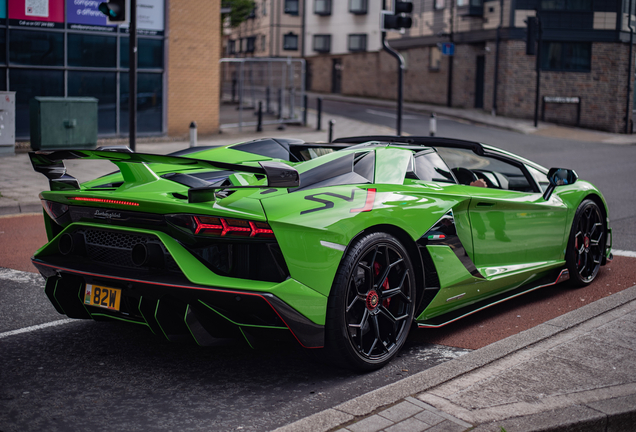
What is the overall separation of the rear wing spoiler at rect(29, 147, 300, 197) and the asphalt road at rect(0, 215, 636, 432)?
91cm

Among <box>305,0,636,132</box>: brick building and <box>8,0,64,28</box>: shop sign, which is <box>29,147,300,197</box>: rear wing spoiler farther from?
<box>305,0,636,132</box>: brick building

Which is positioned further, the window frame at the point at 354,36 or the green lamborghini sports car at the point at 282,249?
the window frame at the point at 354,36

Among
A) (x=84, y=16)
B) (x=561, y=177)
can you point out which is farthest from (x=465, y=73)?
(x=561, y=177)

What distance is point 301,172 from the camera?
4094 mm

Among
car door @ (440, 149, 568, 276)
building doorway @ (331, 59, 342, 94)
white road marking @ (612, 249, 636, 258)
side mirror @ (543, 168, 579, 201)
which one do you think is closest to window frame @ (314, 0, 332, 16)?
building doorway @ (331, 59, 342, 94)

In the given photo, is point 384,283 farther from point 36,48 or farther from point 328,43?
point 328,43

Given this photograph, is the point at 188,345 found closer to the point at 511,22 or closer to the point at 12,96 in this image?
the point at 12,96

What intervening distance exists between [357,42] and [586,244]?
48296 mm

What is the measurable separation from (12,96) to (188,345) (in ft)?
37.8

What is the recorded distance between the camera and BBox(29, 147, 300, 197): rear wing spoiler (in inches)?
136

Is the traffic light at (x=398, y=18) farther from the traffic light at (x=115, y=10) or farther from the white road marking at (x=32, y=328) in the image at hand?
the white road marking at (x=32, y=328)

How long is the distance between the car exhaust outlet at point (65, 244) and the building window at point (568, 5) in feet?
101

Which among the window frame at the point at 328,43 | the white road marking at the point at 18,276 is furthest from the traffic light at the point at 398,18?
the window frame at the point at 328,43

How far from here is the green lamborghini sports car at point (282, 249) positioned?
3.50m
